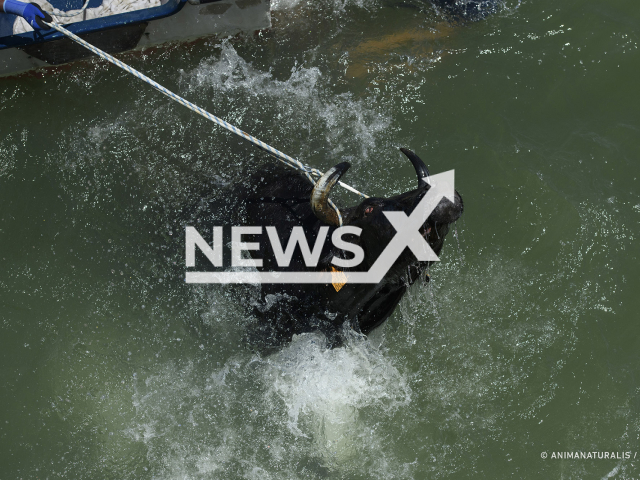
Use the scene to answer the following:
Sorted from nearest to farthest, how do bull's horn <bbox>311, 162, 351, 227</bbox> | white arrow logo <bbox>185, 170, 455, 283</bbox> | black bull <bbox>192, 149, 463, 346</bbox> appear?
white arrow logo <bbox>185, 170, 455, 283</bbox>
black bull <bbox>192, 149, 463, 346</bbox>
bull's horn <bbox>311, 162, 351, 227</bbox>

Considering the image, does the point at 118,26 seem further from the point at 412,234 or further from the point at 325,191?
the point at 412,234

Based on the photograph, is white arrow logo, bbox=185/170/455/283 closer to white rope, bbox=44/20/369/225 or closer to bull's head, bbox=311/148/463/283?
bull's head, bbox=311/148/463/283

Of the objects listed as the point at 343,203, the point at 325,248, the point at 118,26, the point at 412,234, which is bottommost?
the point at 343,203

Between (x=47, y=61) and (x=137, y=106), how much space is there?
1130 millimetres

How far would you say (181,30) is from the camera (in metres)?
5.29

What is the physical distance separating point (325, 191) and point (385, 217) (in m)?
0.44

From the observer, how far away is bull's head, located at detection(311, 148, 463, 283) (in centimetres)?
263

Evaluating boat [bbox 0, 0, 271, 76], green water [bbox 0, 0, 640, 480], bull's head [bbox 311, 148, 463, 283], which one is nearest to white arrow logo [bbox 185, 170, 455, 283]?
bull's head [bbox 311, 148, 463, 283]

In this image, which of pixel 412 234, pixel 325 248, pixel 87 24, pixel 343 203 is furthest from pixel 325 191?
pixel 87 24

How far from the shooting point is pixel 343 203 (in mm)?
4809

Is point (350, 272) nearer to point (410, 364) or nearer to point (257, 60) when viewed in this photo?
point (410, 364)

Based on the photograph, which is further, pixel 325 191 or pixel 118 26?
pixel 118 26

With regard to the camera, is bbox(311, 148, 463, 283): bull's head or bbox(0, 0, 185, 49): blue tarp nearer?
bbox(311, 148, 463, 283): bull's head

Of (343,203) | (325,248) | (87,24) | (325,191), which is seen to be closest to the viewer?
(325,191)
